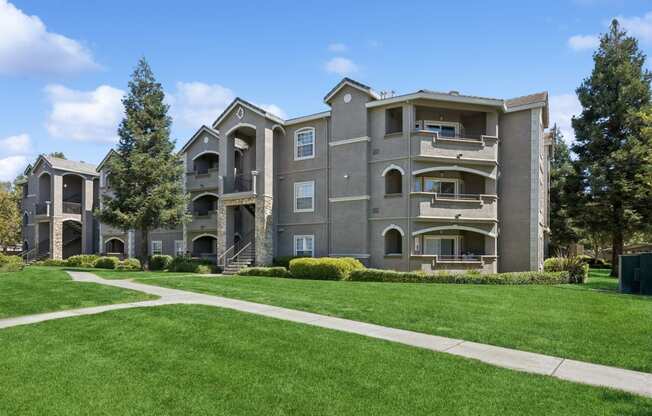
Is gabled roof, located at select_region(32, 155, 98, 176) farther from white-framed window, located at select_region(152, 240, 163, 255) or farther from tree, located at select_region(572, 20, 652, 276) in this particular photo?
tree, located at select_region(572, 20, 652, 276)

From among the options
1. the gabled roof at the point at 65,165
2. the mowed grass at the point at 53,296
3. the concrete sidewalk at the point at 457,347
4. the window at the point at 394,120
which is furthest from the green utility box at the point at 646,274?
the gabled roof at the point at 65,165

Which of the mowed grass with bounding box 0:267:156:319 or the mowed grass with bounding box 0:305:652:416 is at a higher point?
the mowed grass with bounding box 0:305:652:416

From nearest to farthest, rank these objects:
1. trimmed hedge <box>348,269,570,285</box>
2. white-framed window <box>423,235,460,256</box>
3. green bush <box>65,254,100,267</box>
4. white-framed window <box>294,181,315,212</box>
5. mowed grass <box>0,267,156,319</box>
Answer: mowed grass <box>0,267,156,319</box>, trimmed hedge <box>348,269,570,285</box>, white-framed window <box>423,235,460,256</box>, white-framed window <box>294,181,315,212</box>, green bush <box>65,254,100,267</box>

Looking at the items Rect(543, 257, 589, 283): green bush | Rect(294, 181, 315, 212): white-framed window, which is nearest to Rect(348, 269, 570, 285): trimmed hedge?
Rect(543, 257, 589, 283): green bush

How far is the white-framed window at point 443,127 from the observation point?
25.5m

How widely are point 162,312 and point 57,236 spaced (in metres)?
37.3

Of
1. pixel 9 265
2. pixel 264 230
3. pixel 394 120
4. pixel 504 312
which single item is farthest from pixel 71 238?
pixel 504 312

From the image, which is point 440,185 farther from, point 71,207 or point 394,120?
point 71,207

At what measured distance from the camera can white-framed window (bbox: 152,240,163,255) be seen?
3618 cm

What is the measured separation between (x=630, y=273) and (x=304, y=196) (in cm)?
1789

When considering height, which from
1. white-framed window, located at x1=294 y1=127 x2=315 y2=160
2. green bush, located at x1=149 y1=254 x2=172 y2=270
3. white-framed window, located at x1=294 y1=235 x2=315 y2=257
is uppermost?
white-framed window, located at x1=294 y1=127 x2=315 y2=160

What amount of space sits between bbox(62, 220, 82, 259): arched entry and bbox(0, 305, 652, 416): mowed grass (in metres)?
39.6

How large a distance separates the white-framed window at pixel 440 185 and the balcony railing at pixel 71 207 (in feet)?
119

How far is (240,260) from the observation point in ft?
91.2
